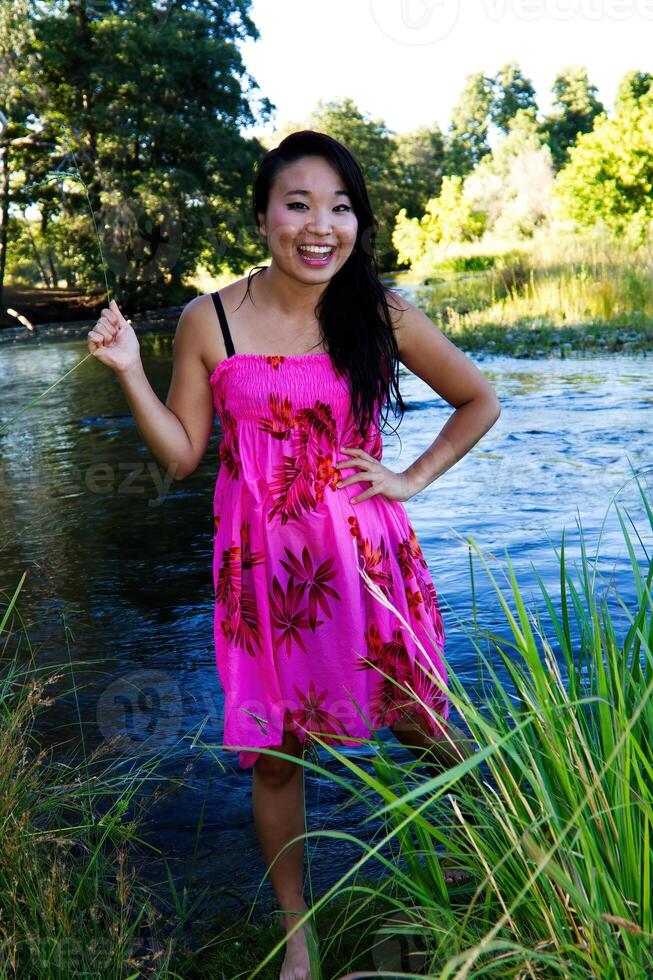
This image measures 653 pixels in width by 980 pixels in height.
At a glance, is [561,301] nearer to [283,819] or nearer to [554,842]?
[283,819]

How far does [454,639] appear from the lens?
14.0 feet

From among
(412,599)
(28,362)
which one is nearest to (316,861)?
(412,599)

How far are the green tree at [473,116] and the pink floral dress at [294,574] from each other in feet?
299

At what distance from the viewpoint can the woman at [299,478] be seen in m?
2.29

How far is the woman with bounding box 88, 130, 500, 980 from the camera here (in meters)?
2.29

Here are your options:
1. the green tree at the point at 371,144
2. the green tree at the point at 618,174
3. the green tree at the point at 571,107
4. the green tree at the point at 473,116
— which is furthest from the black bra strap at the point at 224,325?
the green tree at the point at 473,116

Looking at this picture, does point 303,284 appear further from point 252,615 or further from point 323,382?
point 252,615

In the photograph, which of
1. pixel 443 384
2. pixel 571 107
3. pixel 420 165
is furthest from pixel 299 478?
pixel 571 107

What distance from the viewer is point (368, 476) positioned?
2363 mm

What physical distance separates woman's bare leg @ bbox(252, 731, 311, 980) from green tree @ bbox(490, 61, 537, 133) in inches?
3686

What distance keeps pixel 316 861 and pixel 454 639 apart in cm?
170

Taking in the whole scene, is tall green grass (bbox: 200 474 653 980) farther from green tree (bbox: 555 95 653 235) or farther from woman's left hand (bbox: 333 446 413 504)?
green tree (bbox: 555 95 653 235)

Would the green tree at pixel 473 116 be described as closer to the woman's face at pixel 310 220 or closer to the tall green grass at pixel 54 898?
the woman's face at pixel 310 220

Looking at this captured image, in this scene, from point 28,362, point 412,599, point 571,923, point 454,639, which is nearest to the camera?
point 571,923
